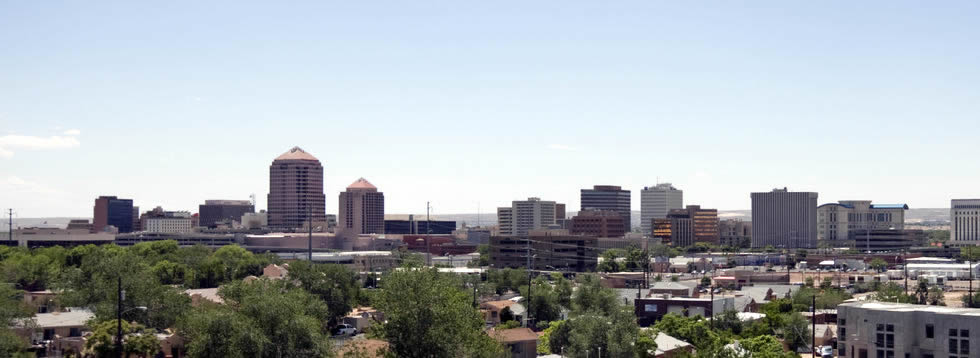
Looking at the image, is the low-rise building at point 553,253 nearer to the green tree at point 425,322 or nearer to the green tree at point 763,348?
the green tree at point 763,348

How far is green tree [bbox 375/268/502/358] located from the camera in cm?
5559

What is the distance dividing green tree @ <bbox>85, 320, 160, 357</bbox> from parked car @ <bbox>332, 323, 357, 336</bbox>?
2395cm

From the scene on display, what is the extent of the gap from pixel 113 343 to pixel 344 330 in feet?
92.1

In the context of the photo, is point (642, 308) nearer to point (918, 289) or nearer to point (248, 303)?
point (918, 289)

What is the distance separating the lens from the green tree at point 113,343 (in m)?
65.6

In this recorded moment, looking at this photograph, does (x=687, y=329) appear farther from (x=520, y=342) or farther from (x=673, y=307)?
(x=673, y=307)

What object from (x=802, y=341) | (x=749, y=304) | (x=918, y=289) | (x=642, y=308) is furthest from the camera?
(x=918, y=289)

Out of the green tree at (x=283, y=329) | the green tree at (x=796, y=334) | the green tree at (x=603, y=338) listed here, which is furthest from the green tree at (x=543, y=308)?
the green tree at (x=283, y=329)

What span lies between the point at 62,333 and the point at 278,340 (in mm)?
27031

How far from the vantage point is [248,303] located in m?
59.8

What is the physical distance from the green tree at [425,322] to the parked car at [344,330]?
33294 millimetres

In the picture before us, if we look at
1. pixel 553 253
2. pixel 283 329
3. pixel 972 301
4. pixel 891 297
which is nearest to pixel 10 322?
pixel 283 329

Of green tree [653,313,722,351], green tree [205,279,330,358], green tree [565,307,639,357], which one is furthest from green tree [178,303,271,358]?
green tree [653,313,722,351]

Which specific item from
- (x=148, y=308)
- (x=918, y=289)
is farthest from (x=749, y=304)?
(x=148, y=308)
